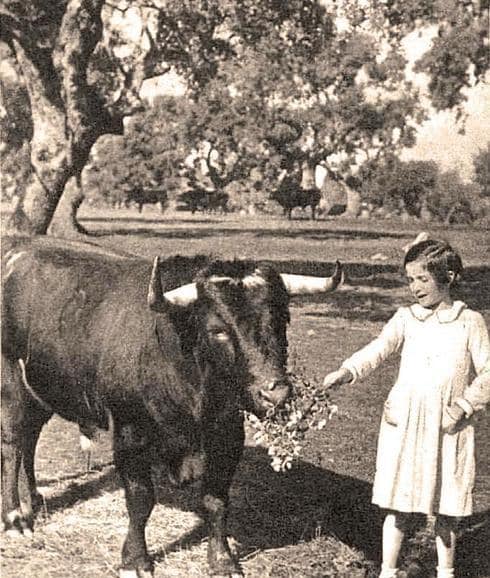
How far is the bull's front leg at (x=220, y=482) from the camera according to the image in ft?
11.0

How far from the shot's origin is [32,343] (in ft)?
13.0

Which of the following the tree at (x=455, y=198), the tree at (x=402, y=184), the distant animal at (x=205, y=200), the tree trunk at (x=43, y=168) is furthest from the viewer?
the tree trunk at (x=43, y=168)

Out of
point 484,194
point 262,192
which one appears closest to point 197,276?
point 484,194

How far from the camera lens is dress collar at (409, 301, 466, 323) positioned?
313 cm

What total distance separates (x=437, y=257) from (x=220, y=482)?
1.19 m

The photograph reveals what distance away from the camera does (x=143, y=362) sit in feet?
10.9

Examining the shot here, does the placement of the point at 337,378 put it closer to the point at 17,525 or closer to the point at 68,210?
the point at 17,525

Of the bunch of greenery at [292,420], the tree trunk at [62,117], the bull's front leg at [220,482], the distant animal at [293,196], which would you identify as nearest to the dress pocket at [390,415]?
the bunch of greenery at [292,420]

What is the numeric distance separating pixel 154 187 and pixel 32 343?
2.13 metres

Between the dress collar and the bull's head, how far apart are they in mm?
340

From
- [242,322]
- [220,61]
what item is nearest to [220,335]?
[242,322]

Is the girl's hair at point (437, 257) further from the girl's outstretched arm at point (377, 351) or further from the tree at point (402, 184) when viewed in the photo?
the tree at point (402, 184)

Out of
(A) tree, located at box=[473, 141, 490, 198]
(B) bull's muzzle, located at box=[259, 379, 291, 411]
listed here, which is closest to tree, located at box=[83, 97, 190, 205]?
(A) tree, located at box=[473, 141, 490, 198]

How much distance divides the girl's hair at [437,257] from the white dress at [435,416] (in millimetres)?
144
